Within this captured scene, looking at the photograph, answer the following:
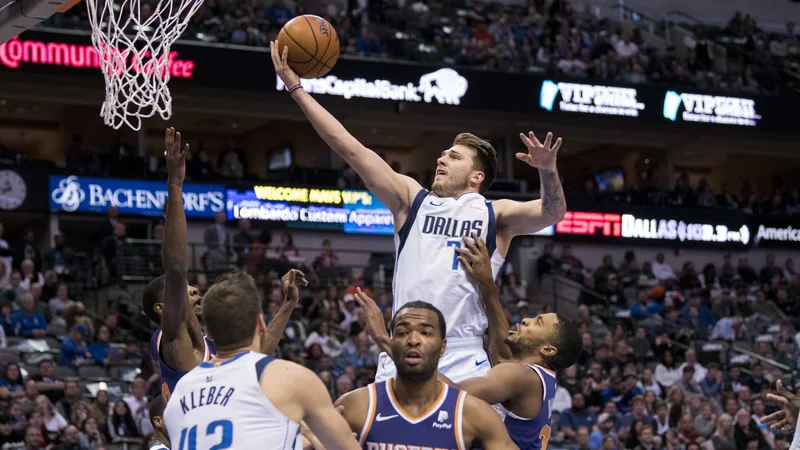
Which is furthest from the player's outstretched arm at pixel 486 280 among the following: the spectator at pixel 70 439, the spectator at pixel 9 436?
the spectator at pixel 9 436

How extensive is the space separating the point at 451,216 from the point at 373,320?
1067mm

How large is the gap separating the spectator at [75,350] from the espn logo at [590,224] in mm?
12771

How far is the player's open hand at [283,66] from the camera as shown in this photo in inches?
239

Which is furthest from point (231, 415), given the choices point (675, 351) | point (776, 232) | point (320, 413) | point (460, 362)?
point (776, 232)

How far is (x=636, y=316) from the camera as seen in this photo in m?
21.6

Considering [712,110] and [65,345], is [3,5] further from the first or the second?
[712,110]

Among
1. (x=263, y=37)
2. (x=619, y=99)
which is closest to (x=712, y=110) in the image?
(x=619, y=99)

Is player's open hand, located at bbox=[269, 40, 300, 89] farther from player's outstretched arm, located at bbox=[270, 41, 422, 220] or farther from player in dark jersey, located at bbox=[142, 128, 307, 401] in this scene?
player in dark jersey, located at bbox=[142, 128, 307, 401]

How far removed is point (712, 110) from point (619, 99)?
2321 millimetres

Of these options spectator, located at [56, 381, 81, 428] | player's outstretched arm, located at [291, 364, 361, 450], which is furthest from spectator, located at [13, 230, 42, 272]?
player's outstretched arm, located at [291, 364, 361, 450]

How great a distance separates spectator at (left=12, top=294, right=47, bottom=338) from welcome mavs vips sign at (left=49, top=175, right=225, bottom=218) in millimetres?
5843

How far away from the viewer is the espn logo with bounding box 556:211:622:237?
84.3ft

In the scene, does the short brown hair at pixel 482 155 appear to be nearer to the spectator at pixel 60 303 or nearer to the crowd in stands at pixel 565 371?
the crowd in stands at pixel 565 371

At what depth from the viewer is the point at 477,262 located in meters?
5.86
